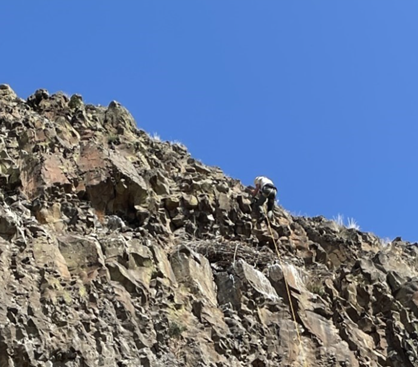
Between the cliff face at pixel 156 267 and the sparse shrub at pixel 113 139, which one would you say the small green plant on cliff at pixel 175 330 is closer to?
the cliff face at pixel 156 267

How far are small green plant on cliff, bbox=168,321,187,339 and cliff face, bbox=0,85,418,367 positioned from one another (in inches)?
1.7

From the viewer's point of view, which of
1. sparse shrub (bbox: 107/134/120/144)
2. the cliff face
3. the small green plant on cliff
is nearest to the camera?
the cliff face

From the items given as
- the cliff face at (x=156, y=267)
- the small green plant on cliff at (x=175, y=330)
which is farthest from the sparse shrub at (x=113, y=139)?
the small green plant on cliff at (x=175, y=330)

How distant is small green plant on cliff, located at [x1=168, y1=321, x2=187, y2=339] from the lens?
14109 mm

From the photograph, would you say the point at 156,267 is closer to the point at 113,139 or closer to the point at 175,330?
the point at 175,330

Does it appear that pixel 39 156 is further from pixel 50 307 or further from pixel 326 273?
pixel 326 273

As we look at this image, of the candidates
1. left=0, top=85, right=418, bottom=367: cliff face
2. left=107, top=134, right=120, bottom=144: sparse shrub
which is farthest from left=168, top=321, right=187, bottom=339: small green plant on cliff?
left=107, top=134, right=120, bottom=144: sparse shrub

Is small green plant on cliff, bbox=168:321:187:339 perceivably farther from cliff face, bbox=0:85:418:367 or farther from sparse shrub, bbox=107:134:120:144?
sparse shrub, bbox=107:134:120:144

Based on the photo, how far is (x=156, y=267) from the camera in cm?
1562

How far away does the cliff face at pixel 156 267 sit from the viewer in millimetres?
13172

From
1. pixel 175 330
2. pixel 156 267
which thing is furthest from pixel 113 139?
pixel 175 330

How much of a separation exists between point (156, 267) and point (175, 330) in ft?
5.88

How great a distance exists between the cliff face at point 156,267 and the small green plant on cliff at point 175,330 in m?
0.04

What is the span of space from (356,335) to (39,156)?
7.74 m
